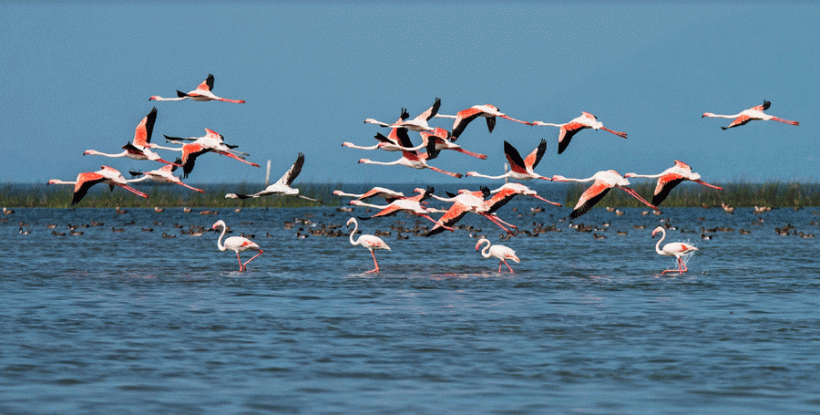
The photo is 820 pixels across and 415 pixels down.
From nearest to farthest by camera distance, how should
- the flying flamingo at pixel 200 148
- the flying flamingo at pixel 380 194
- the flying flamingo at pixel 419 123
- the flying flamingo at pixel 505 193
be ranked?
the flying flamingo at pixel 200 148 < the flying flamingo at pixel 419 123 < the flying flamingo at pixel 380 194 < the flying flamingo at pixel 505 193

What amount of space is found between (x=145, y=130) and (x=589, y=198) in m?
8.42

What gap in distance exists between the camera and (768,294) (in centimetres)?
2172

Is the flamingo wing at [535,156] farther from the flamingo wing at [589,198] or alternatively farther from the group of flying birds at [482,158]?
the flamingo wing at [589,198]

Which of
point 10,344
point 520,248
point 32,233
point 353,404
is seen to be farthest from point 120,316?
point 32,233

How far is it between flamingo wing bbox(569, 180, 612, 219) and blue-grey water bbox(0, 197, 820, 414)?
1687 millimetres

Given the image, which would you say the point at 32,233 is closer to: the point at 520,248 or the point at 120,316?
the point at 520,248

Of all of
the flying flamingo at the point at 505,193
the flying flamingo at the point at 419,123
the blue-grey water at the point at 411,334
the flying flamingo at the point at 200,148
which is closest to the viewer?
the blue-grey water at the point at 411,334

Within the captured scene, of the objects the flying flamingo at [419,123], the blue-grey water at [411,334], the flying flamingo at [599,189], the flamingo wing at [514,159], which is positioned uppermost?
the flying flamingo at [419,123]

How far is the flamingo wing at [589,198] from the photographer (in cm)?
1973

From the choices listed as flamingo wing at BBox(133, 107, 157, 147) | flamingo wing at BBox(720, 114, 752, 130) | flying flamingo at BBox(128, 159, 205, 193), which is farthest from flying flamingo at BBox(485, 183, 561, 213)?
flamingo wing at BBox(133, 107, 157, 147)

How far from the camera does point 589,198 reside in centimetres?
2019

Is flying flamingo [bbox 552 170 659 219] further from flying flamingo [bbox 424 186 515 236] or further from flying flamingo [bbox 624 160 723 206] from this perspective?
flying flamingo [bbox 424 186 515 236]

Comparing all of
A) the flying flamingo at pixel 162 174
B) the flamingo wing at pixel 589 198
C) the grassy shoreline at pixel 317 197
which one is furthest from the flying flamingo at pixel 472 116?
the grassy shoreline at pixel 317 197

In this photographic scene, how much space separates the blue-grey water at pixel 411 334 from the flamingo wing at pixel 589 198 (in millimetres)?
1687
